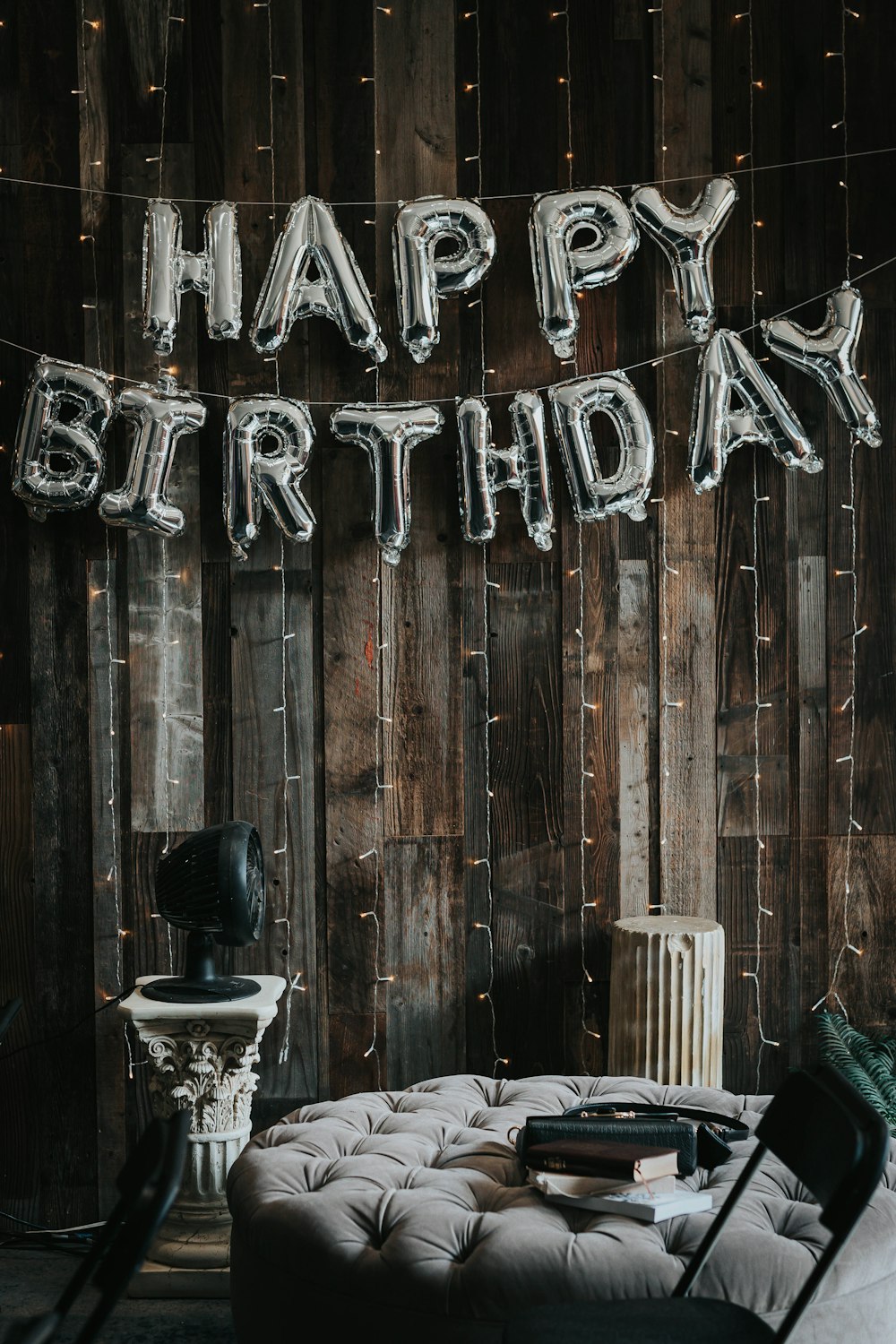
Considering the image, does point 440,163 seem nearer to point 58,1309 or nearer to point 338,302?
point 338,302

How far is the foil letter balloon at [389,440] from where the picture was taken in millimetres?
3348

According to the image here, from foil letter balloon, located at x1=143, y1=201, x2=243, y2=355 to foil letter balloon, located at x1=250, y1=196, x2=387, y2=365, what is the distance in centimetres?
9

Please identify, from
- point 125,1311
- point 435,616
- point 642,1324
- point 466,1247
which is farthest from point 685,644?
point 125,1311

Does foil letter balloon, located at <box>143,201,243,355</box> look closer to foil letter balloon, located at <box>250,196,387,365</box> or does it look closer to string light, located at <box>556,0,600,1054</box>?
foil letter balloon, located at <box>250,196,387,365</box>

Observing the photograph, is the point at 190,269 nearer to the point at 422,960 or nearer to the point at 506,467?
the point at 506,467

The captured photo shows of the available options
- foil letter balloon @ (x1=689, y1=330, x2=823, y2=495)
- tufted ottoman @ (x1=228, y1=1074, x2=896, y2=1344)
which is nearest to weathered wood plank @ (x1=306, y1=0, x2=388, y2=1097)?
foil letter balloon @ (x1=689, y1=330, x2=823, y2=495)

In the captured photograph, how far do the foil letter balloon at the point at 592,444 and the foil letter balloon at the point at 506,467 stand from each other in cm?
7

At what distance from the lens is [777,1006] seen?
365 centimetres

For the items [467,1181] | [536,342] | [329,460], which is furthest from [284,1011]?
[536,342]

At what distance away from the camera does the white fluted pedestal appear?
3.27m

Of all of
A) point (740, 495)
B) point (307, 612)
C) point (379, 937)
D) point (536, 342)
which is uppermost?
point (536, 342)

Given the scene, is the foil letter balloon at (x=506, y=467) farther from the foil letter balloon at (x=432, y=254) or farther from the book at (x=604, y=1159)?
the book at (x=604, y=1159)

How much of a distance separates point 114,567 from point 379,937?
1437 millimetres

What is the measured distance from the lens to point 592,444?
3436 millimetres
